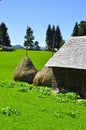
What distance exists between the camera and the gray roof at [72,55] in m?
26.9

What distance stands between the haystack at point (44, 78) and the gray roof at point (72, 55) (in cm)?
408

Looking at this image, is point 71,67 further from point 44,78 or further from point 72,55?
point 44,78

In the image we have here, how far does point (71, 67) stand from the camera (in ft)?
88.5

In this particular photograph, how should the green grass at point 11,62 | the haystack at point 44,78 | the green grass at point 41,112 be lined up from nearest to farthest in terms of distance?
the green grass at point 41,112 < the haystack at point 44,78 < the green grass at point 11,62

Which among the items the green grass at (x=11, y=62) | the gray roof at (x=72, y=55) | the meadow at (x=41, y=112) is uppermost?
the gray roof at (x=72, y=55)

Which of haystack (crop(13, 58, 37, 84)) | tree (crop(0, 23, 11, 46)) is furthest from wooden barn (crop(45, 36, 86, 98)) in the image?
tree (crop(0, 23, 11, 46))

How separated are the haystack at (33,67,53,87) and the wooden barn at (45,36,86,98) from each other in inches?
139

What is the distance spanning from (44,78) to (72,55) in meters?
6.36

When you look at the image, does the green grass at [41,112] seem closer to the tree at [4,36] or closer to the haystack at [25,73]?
the haystack at [25,73]

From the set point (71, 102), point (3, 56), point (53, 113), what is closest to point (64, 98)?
point (71, 102)

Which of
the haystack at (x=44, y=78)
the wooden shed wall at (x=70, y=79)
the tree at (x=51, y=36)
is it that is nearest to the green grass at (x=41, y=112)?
the wooden shed wall at (x=70, y=79)

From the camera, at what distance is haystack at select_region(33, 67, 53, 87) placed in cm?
3381

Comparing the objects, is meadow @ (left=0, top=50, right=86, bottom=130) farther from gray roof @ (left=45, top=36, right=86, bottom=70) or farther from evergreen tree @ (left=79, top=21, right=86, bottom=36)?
evergreen tree @ (left=79, top=21, right=86, bottom=36)

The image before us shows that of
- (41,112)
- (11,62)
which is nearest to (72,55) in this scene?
(41,112)
